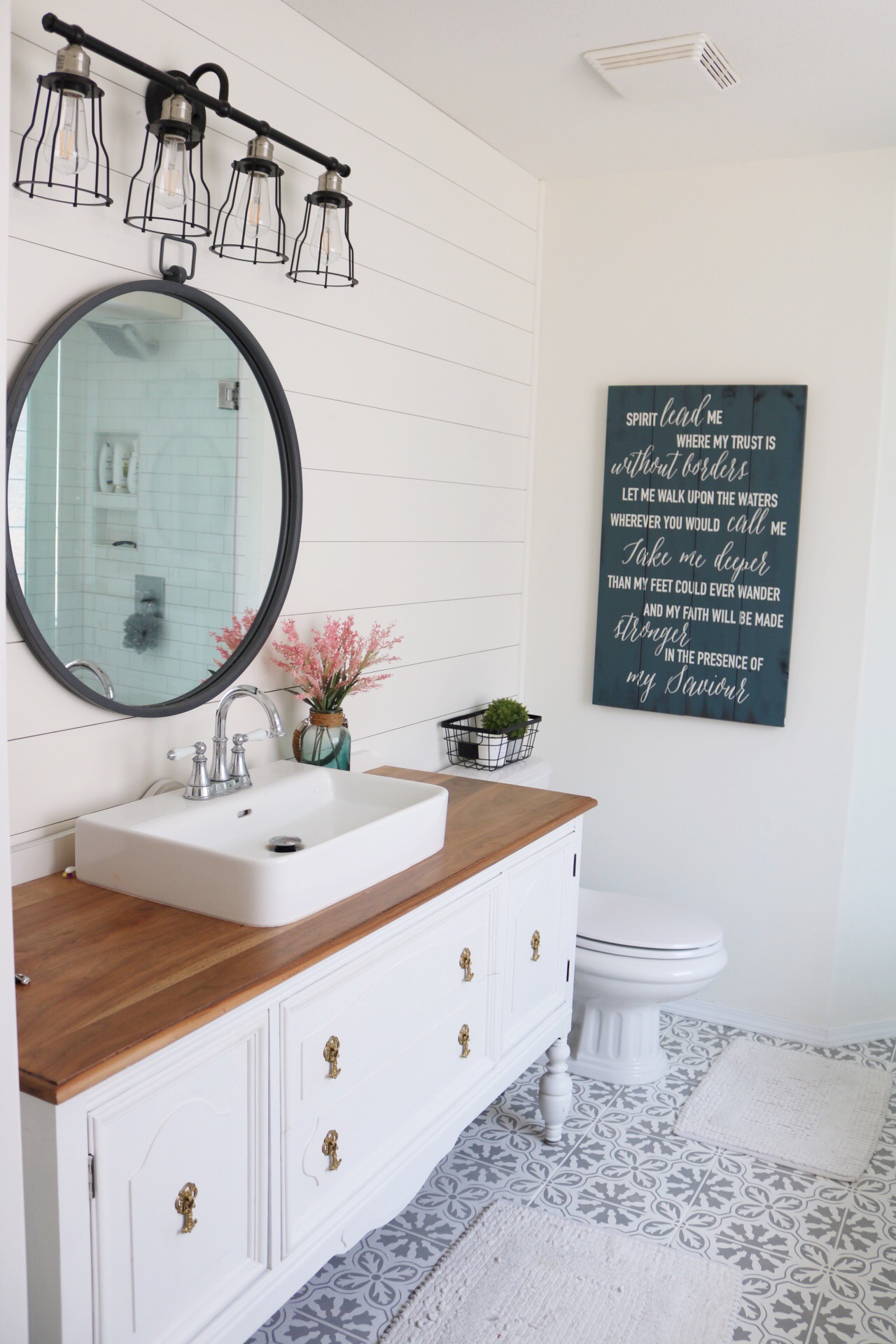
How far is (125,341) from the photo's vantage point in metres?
1.85

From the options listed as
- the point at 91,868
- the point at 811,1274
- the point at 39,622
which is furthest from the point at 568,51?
the point at 811,1274

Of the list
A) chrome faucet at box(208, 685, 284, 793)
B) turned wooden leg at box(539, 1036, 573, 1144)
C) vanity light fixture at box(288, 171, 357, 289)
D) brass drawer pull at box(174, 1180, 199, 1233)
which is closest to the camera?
brass drawer pull at box(174, 1180, 199, 1233)

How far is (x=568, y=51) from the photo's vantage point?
90.7 inches

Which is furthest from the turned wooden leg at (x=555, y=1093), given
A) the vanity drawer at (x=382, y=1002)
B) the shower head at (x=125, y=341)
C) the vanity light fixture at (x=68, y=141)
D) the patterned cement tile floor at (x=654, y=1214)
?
the vanity light fixture at (x=68, y=141)

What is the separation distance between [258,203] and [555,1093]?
1.91 meters

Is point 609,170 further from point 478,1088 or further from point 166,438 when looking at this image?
point 478,1088

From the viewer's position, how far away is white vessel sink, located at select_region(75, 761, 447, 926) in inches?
62.8

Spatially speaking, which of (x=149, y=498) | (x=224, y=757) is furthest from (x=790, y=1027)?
(x=149, y=498)

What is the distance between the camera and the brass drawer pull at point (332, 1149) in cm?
163

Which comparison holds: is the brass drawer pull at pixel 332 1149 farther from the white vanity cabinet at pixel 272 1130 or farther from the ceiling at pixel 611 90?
the ceiling at pixel 611 90

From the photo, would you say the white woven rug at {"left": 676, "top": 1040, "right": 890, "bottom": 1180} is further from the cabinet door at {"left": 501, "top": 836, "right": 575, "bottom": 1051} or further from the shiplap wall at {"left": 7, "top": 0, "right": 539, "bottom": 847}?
the shiplap wall at {"left": 7, "top": 0, "right": 539, "bottom": 847}

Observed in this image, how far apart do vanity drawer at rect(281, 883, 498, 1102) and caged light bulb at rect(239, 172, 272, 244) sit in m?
1.22

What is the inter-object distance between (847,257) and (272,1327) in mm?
2694

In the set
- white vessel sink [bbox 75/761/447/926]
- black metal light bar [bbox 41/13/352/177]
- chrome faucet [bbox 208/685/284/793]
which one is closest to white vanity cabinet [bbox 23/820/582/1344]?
white vessel sink [bbox 75/761/447/926]
